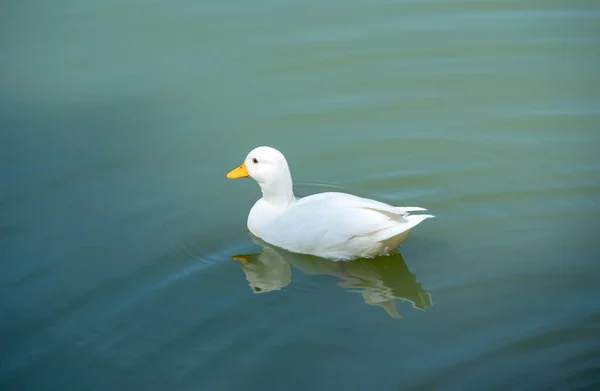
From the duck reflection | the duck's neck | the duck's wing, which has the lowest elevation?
the duck reflection

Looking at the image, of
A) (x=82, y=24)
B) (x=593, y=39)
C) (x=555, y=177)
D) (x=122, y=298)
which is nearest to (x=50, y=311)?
(x=122, y=298)

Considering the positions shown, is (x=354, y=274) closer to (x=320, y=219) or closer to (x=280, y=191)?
(x=320, y=219)

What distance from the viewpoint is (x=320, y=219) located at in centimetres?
561

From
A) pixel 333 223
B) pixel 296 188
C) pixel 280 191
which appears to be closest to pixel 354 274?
pixel 333 223

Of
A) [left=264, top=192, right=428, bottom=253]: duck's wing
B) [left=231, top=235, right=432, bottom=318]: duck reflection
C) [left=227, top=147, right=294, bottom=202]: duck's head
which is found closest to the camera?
[left=231, top=235, right=432, bottom=318]: duck reflection

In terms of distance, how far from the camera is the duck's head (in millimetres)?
5863

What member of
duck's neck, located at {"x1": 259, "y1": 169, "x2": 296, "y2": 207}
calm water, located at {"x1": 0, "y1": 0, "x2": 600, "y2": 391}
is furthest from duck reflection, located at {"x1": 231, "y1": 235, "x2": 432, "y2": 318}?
duck's neck, located at {"x1": 259, "y1": 169, "x2": 296, "y2": 207}

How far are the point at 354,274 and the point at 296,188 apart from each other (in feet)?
4.07

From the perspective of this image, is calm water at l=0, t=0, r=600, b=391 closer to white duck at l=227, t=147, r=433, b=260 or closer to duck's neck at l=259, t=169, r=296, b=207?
white duck at l=227, t=147, r=433, b=260

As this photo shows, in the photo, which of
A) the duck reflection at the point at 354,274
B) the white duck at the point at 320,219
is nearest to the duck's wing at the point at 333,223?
the white duck at the point at 320,219

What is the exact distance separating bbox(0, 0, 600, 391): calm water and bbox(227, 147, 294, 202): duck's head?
0.40 meters

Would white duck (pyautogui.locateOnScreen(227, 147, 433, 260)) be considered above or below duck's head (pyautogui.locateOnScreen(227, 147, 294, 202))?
below

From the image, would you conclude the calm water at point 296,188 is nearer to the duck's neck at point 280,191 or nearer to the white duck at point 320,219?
the white duck at point 320,219

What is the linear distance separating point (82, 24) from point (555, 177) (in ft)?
17.7
